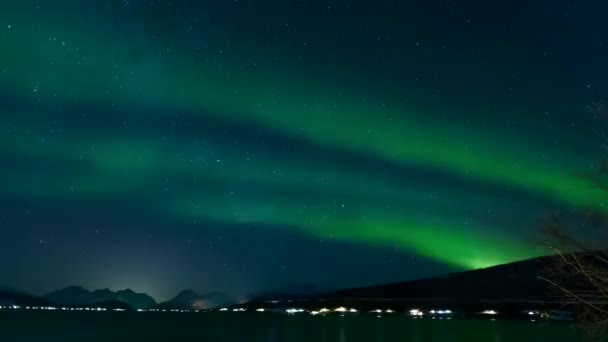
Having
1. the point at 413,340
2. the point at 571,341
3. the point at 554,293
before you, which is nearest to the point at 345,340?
the point at 413,340

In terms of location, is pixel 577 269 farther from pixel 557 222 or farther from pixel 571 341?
pixel 571 341

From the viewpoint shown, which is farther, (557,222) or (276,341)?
(276,341)

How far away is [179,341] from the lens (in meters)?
131

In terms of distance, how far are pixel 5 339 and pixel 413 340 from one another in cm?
8684

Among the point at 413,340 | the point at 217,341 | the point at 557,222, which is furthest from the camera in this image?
the point at 217,341

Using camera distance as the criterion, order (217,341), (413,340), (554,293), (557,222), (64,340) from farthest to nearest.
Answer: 1. (64,340)
2. (217,341)
3. (413,340)
4. (554,293)
5. (557,222)

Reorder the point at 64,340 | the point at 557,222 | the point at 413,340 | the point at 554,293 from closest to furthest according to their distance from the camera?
1. the point at 557,222
2. the point at 554,293
3. the point at 413,340
4. the point at 64,340

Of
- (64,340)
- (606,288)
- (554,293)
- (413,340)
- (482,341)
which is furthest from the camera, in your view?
(64,340)

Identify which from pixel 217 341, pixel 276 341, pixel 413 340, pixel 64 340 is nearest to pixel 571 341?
pixel 413 340

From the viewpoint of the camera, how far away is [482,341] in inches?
4557

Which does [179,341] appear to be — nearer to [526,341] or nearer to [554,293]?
[526,341]

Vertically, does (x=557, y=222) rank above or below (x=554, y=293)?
above

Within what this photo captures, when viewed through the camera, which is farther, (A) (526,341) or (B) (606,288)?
(A) (526,341)

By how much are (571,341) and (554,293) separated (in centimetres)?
11303
